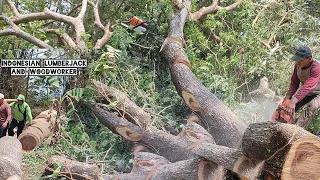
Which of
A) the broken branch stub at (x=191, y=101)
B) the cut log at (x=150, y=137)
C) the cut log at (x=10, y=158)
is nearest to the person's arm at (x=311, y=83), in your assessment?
the cut log at (x=150, y=137)

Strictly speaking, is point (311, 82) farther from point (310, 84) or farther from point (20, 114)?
point (20, 114)

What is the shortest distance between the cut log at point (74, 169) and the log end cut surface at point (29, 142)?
6.78 feet

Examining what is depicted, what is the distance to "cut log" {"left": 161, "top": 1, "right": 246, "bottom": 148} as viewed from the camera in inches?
194

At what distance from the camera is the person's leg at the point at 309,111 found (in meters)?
4.19

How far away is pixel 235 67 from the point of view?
7.25m

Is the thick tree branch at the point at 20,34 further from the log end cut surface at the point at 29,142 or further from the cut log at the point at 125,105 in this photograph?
the cut log at the point at 125,105

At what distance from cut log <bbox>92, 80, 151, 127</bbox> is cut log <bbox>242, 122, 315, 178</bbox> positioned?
2634 mm

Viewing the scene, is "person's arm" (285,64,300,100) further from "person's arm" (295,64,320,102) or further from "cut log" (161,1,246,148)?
"cut log" (161,1,246,148)

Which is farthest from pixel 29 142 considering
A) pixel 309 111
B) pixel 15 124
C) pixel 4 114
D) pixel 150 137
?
pixel 309 111

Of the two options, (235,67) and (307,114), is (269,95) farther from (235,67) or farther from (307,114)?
(307,114)

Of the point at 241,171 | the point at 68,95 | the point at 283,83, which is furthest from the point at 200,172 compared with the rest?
the point at 283,83

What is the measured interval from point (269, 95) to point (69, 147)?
360 centimetres

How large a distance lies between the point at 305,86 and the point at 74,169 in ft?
9.16

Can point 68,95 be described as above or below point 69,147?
above
